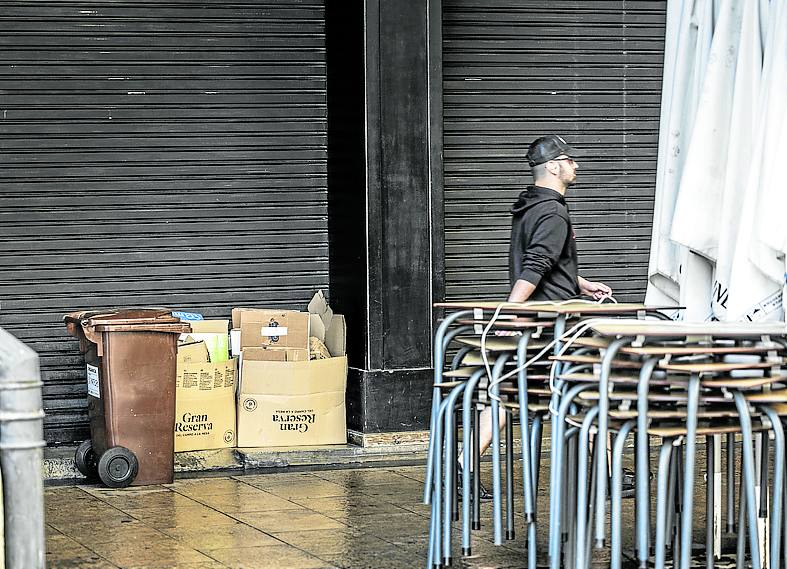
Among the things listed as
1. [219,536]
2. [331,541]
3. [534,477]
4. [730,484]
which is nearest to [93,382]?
[219,536]

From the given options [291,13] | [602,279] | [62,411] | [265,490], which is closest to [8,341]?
[265,490]

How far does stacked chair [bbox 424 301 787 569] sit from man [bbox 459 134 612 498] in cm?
144

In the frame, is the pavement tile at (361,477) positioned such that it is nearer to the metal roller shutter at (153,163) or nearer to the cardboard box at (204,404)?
the cardboard box at (204,404)

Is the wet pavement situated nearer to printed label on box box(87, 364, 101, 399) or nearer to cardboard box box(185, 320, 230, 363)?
printed label on box box(87, 364, 101, 399)

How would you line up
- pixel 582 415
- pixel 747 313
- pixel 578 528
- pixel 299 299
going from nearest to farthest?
pixel 578 528
pixel 582 415
pixel 747 313
pixel 299 299

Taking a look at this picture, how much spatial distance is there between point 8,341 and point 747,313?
11.5 ft

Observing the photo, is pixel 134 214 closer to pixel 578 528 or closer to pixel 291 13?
pixel 291 13

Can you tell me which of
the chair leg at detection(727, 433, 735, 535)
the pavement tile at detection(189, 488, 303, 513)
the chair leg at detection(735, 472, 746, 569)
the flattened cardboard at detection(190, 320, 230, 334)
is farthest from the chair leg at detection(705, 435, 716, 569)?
the flattened cardboard at detection(190, 320, 230, 334)

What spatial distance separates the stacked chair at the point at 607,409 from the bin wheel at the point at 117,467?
295 cm

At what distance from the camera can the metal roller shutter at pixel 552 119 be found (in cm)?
950

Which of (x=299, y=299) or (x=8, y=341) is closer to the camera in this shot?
(x=8, y=341)

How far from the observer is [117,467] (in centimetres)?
782

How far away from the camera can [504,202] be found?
9.62 meters

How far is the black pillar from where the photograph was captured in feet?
29.1
